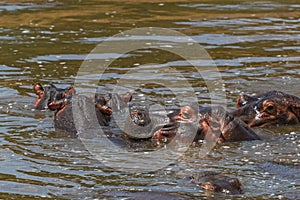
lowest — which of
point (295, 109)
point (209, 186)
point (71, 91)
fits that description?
point (209, 186)

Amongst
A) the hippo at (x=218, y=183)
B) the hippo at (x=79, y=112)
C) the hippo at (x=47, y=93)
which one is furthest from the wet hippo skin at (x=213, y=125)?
the hippo at (x=47, y=93)

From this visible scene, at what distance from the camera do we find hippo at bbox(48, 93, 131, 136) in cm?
871

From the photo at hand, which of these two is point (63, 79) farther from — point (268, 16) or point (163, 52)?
point (268, 16)

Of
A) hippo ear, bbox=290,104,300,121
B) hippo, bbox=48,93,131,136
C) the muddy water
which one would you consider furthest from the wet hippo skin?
hippo ear, bbox=290,104,300,121

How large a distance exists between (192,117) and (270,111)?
1171 millimetres

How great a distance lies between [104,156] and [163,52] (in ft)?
20.3

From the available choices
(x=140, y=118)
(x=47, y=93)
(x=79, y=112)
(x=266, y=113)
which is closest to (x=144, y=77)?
(x=47, y=93)

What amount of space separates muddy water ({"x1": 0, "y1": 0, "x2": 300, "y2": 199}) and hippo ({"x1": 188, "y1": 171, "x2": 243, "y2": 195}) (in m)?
0.07

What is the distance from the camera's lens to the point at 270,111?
358 inches

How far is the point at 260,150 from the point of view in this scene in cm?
817

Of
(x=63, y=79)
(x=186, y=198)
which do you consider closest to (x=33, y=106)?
(x=63, y=79)

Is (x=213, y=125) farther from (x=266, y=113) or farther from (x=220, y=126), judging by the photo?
(x=266, y=113)

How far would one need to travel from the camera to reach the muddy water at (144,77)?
7129 millimetres

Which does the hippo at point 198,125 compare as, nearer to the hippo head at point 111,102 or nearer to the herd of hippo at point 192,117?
the herd of hippo at point 192,117
